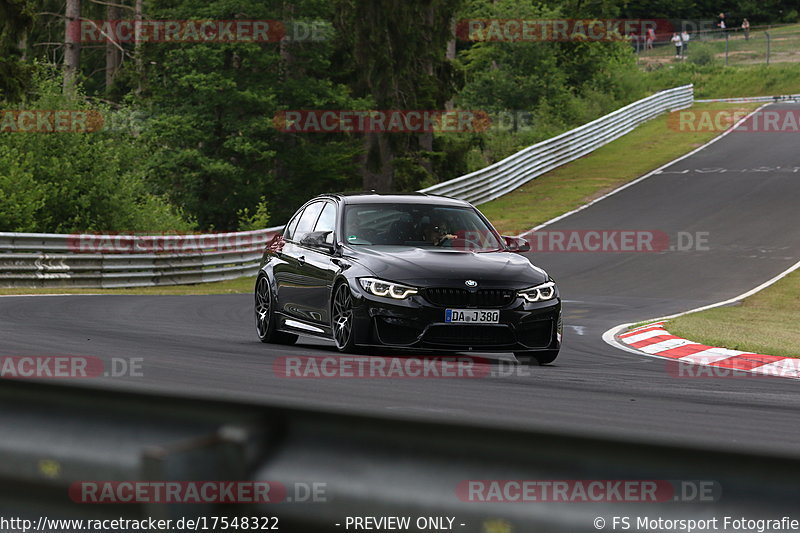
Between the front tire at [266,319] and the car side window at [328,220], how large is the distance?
89 centimetres

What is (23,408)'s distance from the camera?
324 centimetres

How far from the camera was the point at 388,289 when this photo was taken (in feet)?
34.6

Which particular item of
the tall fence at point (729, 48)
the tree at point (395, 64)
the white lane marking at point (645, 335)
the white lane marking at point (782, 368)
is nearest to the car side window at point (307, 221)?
the white lane marking at point (645, 335)

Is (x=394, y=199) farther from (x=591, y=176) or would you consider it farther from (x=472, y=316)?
(x=591, y=176)

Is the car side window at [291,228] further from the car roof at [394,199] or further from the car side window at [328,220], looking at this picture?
the car roof at [394,199]

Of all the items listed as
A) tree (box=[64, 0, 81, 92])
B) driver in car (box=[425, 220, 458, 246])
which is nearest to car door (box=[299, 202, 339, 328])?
driver in car (box=[425, 220, 458, 246])

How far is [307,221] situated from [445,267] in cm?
277

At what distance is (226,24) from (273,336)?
2833cm

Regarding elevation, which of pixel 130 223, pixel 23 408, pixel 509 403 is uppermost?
pixel 23 408

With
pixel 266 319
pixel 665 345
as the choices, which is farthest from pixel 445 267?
pixel 665 345

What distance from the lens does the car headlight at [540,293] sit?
10.8 metres

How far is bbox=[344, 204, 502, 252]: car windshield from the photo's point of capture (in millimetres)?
11836

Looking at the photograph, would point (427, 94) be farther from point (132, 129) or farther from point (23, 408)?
point (23, 408)

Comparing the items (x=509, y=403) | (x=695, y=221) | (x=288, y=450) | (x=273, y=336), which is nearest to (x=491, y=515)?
(x=288, y=450)
